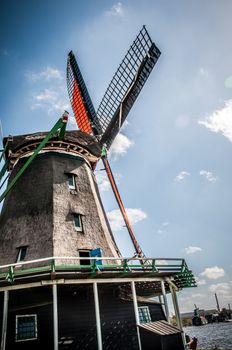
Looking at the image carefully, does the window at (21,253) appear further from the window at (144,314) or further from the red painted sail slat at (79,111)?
the red painted sail slat at (79,111)

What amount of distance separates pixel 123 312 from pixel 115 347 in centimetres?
145

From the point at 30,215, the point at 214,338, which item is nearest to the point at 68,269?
the point at 30,215

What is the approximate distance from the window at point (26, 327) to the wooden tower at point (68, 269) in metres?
0.04

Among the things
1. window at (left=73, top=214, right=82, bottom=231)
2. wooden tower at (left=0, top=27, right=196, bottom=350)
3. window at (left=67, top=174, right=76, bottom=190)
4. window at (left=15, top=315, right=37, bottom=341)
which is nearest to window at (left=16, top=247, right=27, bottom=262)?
wooden tower at (left=0, top=27, right=196, bottom=350)

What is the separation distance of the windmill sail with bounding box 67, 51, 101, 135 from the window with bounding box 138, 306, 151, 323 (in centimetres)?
1256

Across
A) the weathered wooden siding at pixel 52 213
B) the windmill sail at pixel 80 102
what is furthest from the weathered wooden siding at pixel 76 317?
the windmill sail at pixel 80 102

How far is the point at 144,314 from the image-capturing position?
13.5 m

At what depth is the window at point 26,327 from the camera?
1064 cm

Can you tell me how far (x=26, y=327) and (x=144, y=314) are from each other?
5.77 m

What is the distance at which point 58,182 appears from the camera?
48.7 ft

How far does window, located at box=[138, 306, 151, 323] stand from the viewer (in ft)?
43.9

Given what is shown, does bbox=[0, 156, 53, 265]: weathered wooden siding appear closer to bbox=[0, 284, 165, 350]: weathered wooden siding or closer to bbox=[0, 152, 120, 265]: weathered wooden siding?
bbox=[0, 152, 120, 265]: weathered wooden siding

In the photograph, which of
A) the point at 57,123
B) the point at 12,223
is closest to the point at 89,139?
the point at 57,123

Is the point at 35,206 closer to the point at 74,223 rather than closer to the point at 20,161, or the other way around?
the point at 74,223
